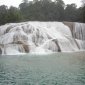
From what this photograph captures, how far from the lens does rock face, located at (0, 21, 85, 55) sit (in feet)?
97.8

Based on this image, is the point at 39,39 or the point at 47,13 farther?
the point at 47,13

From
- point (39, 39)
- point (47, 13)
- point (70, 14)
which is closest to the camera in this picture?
point (39, 39)

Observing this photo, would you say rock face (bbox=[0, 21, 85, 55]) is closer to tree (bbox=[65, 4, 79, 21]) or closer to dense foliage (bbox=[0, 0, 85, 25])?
dense foliage (bbox=[0, 0, 85, 25])

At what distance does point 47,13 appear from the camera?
58.5 m

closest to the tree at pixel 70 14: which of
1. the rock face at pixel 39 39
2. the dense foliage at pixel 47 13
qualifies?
the dense foliage at pixel 47 13

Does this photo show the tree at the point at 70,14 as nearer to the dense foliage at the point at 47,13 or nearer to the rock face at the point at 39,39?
the dense foliage at the point at 47,13

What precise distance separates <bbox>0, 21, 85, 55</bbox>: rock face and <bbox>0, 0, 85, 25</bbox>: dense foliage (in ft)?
39.1

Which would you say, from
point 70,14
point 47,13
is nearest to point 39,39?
point 70,14

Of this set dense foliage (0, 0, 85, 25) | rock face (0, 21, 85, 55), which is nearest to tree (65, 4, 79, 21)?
dense foliage (0, 0, 85, 25)

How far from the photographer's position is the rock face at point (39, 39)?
29803 millimetres

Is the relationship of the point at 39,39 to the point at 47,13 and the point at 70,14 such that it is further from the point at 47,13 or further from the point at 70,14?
the point at 47,13

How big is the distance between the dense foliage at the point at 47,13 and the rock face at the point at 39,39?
11913 millimetres

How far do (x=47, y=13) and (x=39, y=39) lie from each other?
25521 millimetres

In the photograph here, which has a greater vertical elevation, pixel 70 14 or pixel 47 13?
pixel 47 13
